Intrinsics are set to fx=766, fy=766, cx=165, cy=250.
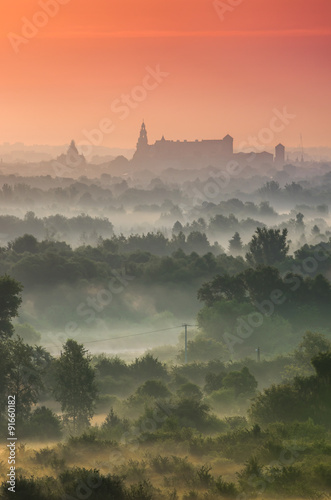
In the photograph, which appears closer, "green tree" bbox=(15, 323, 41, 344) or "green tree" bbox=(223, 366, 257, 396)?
"green tree" bbox=(223, 366, 257, 396)

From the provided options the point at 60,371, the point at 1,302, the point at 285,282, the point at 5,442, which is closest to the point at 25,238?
the point at 285,282

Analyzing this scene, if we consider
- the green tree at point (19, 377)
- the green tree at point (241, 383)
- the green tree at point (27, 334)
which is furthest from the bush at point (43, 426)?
the green tree at point (27, 334)

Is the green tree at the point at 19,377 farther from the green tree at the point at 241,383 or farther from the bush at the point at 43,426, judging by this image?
the green tree at the point at 241,383

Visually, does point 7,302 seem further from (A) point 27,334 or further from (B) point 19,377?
(A) point 27,334

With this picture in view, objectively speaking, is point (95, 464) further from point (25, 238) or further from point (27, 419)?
point (25, 238)

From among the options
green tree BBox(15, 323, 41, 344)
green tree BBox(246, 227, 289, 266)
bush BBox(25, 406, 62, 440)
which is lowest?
bush BBox(25, 406, 62, 440)

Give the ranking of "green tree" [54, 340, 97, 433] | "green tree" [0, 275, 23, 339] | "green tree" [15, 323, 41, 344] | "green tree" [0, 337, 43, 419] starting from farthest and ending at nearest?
Answer: "green tree" [15, 323, 41, 344] < "green tree" [0, 275, 23, 339] < "green tree" [54, 340, 97, 433] < "green tree" [0, 337, 43, 419]

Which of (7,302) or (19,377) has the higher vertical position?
(7,302)

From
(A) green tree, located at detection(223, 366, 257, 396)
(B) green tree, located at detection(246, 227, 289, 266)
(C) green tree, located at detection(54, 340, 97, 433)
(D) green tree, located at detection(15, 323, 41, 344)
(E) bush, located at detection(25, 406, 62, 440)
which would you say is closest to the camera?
(E) bush, located at detection(25, 406, 62, 440)

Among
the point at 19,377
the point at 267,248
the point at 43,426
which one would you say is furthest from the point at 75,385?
the point at 267,248

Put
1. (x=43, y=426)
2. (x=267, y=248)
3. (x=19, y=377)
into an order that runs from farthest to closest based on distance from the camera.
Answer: (x=267, y=248) → (x=19, y=377) → (x=43, y=426)

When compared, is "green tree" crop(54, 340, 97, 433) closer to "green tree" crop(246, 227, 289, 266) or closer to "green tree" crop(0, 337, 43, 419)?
"green tree" crop(0, 337, 43, 419)

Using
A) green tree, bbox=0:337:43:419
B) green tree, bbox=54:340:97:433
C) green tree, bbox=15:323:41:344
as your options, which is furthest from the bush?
green tree, bbox=15:323:41:344

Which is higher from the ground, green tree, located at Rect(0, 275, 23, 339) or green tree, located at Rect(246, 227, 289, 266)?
green tree, located at Rect(246, 227, 289, 266)
